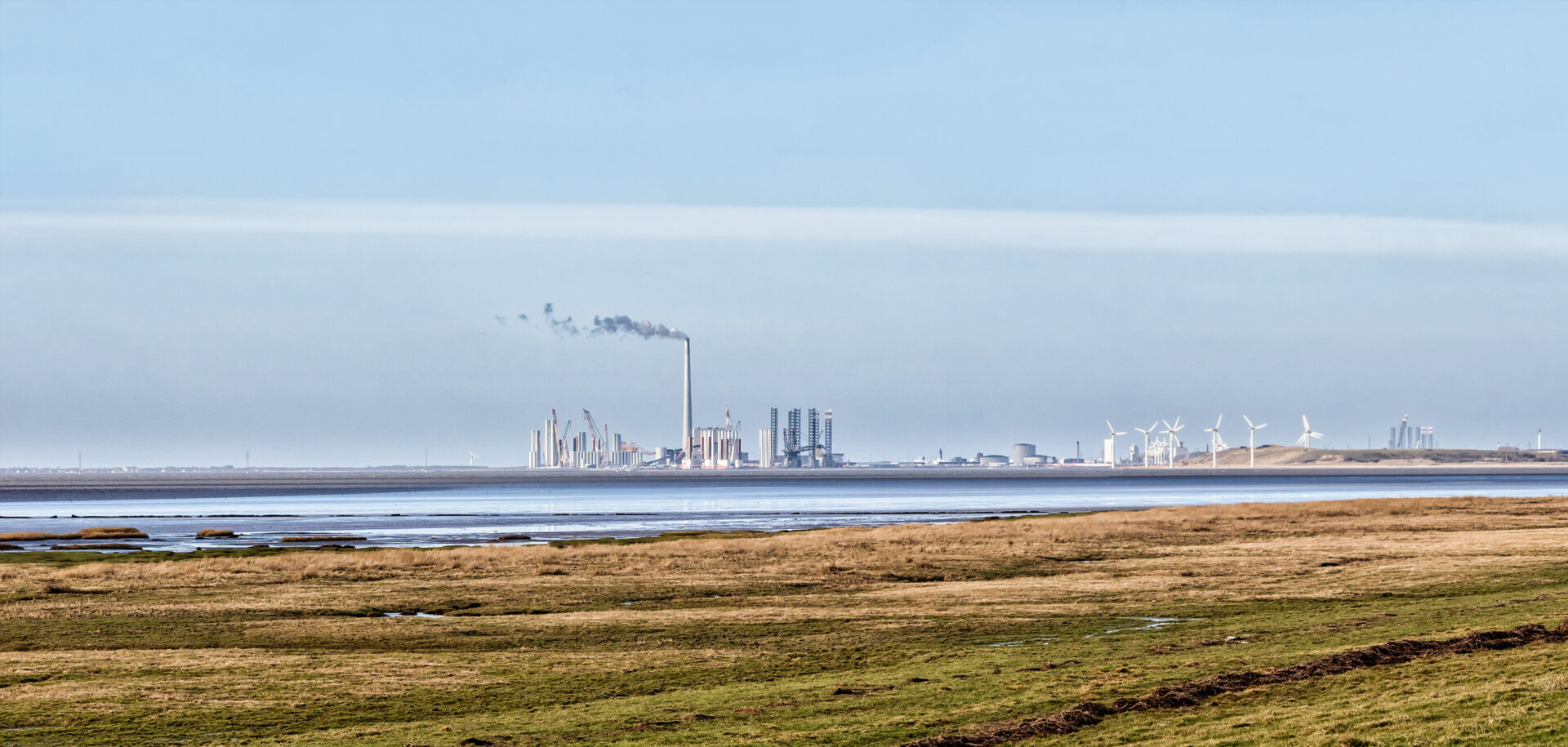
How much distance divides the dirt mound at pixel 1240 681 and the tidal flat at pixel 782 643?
0.17 metres

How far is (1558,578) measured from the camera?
39.5 meters

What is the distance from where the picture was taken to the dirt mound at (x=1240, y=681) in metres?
18.6

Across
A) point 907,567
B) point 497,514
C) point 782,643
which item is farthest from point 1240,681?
point 497,514

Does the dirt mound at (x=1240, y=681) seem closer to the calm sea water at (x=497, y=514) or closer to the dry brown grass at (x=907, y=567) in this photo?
the dry brown grass at (x=907, y=567)

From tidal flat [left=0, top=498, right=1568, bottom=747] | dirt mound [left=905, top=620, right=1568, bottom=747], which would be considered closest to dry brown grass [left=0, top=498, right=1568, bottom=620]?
tidal flat [left=0, top=498, right=1568, bottom=747]

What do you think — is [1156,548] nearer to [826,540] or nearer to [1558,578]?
[826,540]

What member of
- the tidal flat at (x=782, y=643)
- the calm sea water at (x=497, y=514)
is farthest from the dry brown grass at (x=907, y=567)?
the calm sea water at (x=497, y=514)

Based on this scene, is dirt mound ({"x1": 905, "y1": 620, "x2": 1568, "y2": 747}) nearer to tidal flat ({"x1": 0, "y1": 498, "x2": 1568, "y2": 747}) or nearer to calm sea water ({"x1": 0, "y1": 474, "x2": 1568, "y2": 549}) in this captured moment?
tidal flat ({"x1": 0, "y1": 498, "x2": 1568, "y2": 747})

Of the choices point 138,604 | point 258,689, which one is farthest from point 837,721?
point 138,604

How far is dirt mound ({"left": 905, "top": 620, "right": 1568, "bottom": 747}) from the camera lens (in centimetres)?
1858

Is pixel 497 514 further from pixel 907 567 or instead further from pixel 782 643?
pixel 782 643

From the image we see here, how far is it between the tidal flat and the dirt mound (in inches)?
6.8

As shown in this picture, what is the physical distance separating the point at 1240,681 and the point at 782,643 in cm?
1121

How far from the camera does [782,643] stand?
100ft
